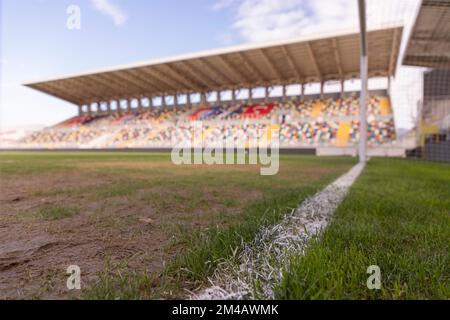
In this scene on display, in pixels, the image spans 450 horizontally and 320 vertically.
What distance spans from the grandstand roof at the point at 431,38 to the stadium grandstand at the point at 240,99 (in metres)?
2.62

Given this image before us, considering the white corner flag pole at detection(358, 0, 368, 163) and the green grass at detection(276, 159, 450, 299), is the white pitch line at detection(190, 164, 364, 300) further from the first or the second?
the white corner flag pole at detection(358, 0, 368, 163)

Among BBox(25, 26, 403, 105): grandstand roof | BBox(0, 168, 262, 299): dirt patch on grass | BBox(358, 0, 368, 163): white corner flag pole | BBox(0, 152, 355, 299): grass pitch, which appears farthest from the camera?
BBox(25, 26, 403, 105): grandstand roof

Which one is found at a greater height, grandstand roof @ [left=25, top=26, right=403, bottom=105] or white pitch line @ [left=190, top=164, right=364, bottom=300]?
grandstand roof @ [left=25, top=26, right=403, bottom=105]

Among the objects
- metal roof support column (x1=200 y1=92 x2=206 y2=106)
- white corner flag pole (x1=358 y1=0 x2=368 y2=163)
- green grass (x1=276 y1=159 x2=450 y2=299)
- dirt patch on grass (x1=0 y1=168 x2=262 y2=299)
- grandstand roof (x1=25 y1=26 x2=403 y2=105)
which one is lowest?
dirt patch on grass (x1=0 y1=168 x2=262 y2=299)

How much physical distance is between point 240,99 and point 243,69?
16.6ft

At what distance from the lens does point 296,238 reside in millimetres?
1679

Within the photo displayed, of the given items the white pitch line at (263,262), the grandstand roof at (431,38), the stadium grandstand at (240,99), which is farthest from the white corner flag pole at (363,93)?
the stadium grandstand at (240,99)

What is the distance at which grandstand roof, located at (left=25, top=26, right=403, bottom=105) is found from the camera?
22.7m

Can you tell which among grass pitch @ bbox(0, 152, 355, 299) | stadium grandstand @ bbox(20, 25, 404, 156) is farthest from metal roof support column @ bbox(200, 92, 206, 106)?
grass pitch @ bbox(0, 152, 355, 299)

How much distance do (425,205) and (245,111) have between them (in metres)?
28.5

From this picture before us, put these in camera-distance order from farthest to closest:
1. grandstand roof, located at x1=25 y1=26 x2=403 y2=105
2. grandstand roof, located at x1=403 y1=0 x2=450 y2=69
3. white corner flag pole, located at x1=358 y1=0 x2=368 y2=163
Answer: grandstand roof, located at x1=25 y1=26 x2=403 y2=105 → grandstand roof, located at x1=403 y1=0 x2=450 y2=69 → white corner flag pole, located at x1=358 y1=0 x2=368 y2=163

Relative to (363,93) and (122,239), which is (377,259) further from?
(363,93)

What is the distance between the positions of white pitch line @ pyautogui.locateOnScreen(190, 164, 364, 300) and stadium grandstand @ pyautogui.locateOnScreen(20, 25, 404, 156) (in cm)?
2065

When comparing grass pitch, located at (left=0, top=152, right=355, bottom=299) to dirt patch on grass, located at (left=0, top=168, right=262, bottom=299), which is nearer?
grass pitch, located at (left=0, top=152, right=355, bottom=299)
